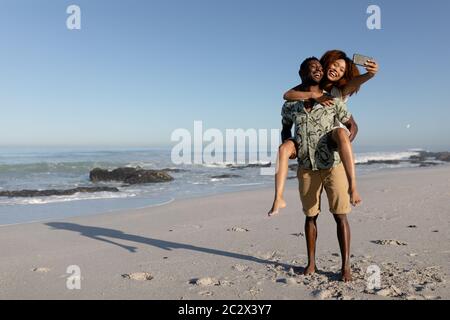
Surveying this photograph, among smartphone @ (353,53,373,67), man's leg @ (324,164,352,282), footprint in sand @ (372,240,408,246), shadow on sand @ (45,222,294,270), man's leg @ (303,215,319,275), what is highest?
smartphone @ (353,53,373,67)

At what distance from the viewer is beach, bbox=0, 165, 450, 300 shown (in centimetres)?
348

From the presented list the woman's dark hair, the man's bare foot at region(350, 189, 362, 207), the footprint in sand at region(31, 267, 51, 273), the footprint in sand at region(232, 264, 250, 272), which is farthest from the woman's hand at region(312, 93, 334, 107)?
the footprint in sand at region(31, 267, 51, 273)

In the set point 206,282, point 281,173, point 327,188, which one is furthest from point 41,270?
point 327,188

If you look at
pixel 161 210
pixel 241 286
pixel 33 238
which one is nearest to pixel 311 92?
pixel 241 286

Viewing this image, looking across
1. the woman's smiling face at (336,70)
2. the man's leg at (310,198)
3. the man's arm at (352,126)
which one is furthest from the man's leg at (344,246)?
the woman's smiling face at (336,70)

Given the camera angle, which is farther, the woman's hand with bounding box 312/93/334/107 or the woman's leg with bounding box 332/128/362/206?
the woman's hand with bounding box 312/93/334/107

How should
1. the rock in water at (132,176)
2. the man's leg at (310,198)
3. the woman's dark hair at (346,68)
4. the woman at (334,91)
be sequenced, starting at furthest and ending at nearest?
the rock in water at (132,176) → the man's leg at (310,198) → the woman's dark hair at (346,68) → the woman at (334,91)

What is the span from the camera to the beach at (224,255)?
348cm

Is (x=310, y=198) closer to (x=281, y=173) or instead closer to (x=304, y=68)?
(x=281, y=173)

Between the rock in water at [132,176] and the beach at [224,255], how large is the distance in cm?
1014

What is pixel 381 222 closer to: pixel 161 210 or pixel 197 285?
pixel 197 285

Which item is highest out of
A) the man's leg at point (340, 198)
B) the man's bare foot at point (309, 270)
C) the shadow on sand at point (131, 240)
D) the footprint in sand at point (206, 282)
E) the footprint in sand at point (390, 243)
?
the man's leg at point (340, 198)

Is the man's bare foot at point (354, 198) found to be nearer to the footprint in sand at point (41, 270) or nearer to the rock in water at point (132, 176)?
Answer: the footprint in sand at point (41, 270)

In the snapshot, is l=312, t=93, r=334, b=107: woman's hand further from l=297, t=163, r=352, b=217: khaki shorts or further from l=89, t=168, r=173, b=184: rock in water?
l=89, t=168, r=173, b=184: rock in water
